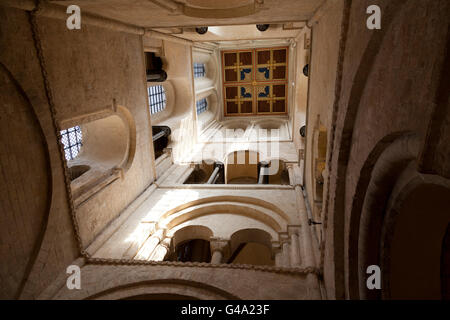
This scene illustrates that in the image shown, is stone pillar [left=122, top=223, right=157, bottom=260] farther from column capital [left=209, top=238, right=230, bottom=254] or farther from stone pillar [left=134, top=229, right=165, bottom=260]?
column capital [left=209, top=238, right=230, bottom=254]

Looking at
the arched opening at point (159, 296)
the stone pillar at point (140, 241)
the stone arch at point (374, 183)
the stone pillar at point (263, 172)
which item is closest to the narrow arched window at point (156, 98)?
the stone pillar at point (263, 172)

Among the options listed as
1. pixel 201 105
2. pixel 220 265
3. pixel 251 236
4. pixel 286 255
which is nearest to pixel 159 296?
pixel 220 265

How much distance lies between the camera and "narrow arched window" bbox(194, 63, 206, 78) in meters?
15.7

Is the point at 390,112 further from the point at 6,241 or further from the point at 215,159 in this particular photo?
the point at 215,159

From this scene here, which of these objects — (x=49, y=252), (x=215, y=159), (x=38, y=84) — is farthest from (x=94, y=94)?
(x=215, y=159)

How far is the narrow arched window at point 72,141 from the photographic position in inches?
281

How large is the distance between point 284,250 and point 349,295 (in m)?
2.40

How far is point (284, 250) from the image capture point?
5477mm

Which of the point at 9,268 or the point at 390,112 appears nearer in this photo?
the point at 390,112

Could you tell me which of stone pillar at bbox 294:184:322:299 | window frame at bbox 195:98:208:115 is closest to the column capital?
stone pillar at bbox 294:184:322:299

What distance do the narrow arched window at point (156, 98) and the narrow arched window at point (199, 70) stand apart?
159 inches

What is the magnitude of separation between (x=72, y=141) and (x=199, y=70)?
10382 mm

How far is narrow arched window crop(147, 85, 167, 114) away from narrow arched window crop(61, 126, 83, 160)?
3936mm

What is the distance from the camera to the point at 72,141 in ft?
24.1
